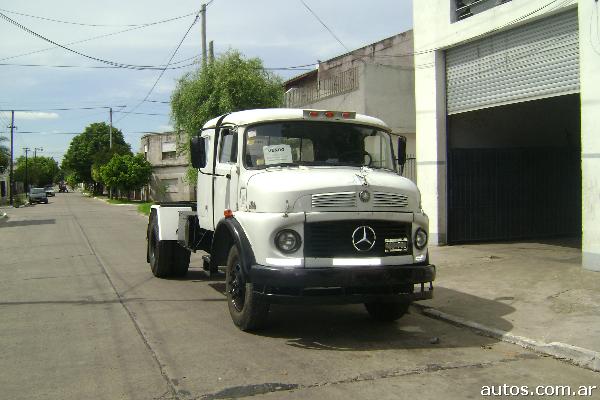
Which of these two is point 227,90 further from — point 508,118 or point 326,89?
point 508,118

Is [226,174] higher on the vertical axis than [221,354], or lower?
higher

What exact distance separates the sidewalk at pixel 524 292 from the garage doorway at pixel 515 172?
1438mm

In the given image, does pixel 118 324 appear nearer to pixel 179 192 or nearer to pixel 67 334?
pixel 67 334

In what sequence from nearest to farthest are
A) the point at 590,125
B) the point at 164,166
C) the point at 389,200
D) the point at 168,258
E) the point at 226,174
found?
1. the point at 389,200
2. the point at 226,174
3. the point at 590,125
4. the point at 168,258
5. the point at 164,166

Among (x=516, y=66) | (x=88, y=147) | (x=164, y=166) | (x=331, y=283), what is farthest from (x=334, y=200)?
(x=88, y=147)

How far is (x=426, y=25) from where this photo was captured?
13.1m

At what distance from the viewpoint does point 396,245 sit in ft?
19.6

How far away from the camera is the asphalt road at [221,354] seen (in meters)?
4.66

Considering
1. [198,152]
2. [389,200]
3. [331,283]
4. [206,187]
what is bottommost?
[331,283]

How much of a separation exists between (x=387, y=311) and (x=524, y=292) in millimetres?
2593

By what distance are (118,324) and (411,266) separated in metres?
3.52

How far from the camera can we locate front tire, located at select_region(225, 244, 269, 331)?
5.99 meters

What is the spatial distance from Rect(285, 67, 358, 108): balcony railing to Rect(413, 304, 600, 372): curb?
11.8 m

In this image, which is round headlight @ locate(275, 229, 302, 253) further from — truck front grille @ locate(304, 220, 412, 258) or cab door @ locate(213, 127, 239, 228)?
cab door @ locate(213, 127, 239, 228)
